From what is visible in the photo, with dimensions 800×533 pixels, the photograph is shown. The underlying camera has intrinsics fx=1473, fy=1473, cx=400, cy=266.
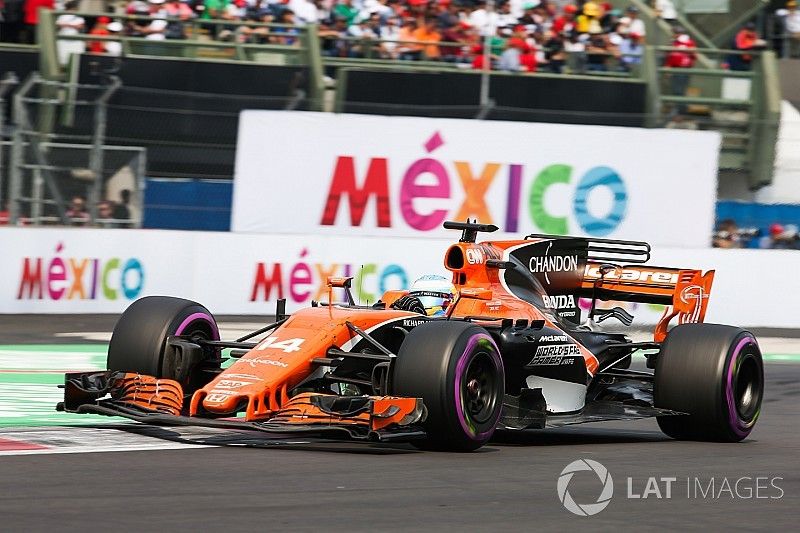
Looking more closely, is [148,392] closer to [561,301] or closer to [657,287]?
[561,301]

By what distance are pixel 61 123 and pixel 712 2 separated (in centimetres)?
1209

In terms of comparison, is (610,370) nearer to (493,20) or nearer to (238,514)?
(238,514)

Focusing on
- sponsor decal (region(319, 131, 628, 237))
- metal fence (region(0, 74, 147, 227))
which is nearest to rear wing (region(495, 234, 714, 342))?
sponsor decal (region(319, 131, 628, 237))

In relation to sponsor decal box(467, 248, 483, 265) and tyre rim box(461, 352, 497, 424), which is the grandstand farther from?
tyre rim box(461, 352, 497, 424)

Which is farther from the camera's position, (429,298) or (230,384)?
(429,298)

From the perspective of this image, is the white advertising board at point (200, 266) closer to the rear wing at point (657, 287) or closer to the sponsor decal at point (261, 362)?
the rear wing at point (657, 287)

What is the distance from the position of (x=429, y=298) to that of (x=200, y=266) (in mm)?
8905

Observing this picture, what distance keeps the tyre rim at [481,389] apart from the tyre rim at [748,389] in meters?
2.18

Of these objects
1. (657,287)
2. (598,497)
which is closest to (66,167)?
(657,287)

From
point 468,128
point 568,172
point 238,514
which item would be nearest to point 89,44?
point 468,128

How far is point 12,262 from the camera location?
1780 centimetres

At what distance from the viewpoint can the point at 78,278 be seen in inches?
713

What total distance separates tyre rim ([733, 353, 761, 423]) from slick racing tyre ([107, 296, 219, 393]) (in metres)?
3.62

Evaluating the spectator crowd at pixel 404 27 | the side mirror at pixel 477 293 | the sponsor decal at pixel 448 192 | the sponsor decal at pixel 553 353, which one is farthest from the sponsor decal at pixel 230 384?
the spectator crowd at pixel 404 27
